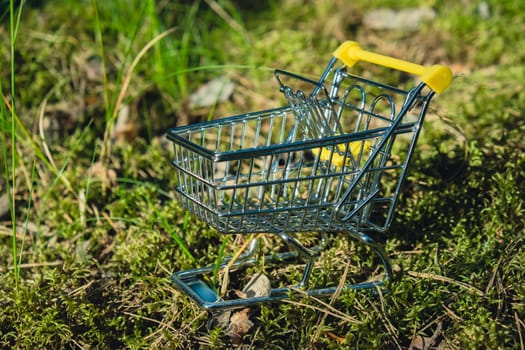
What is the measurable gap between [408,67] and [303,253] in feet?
2.71

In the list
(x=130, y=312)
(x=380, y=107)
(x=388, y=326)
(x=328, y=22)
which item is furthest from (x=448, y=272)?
(x=328, y=22)

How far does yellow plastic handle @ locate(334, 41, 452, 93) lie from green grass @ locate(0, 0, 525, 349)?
75cm

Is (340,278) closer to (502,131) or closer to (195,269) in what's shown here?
(195,269)

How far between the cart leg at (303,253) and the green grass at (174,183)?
9 centimetres

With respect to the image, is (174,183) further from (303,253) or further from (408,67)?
(408,67)

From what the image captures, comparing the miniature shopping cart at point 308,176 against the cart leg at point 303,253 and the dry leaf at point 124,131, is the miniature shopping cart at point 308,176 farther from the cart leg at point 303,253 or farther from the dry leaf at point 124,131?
the dry leaf at point 124,131

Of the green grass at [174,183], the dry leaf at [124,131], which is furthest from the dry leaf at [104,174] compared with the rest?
the dry leaf at [124,131]

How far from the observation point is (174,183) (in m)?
3.60

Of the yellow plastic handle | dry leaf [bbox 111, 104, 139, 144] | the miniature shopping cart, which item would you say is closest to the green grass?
dry leaf [bbox 111, 104, 139, 144]

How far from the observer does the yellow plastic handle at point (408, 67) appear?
236cm

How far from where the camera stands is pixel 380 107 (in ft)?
14.3

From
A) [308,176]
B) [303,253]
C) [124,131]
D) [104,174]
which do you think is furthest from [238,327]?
[124,131]

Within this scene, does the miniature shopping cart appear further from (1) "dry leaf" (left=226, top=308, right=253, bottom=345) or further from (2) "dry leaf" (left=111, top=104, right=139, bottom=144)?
(2) "dry leaf" (left=111, top=104, right=139, bottom=144)

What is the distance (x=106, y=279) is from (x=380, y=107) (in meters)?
2.21
